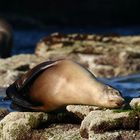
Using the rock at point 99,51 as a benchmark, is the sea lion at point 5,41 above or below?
above

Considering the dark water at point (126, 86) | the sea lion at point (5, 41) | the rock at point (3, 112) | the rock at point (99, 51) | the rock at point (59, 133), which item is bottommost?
the rock at point (59, 133)

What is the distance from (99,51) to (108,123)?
6762mm

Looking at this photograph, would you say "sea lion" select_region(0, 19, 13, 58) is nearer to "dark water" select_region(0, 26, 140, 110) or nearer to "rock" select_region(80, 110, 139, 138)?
"dark water" select_region(0, 26, 140, 110)

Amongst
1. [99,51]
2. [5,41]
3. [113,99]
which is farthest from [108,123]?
[5,41]

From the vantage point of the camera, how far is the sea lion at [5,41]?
1461cm

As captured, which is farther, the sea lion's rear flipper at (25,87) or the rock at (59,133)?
the sea lion's rear flipper at (25,87)

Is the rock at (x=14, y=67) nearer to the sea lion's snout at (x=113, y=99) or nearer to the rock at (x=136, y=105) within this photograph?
the sea lion's snout at (x=113, y=99)

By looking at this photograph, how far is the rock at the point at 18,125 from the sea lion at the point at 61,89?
0.94 ft

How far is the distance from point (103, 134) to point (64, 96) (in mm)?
1197

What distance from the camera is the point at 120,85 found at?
31.7ft

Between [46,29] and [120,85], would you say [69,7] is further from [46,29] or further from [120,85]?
[120,85]

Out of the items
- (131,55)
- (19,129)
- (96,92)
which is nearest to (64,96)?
(96,92)

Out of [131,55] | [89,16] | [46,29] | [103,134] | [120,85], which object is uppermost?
[89,16]

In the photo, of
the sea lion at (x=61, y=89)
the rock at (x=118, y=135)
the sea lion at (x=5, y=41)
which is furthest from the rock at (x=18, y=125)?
the sea lion at (x=5, y=41)
